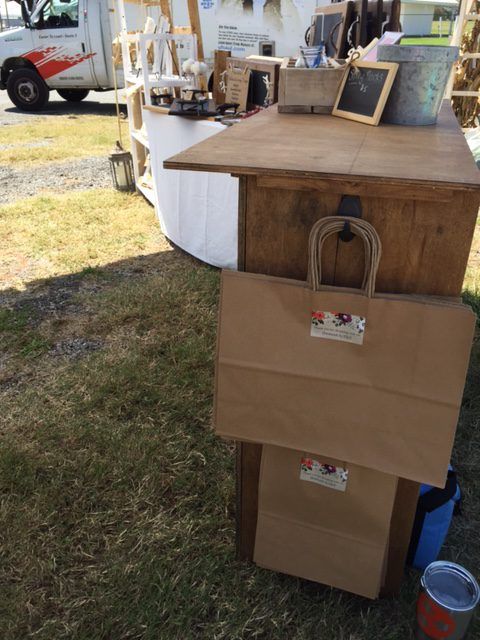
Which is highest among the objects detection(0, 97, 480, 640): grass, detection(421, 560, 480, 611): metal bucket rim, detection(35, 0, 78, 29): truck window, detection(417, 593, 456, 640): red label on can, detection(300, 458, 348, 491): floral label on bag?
detection(35, 0, 78, 29): truck window

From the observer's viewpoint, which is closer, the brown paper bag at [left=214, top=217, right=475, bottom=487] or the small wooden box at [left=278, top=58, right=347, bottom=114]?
the brown paper bag at [left=214, top=217, right=475, bottom=487]

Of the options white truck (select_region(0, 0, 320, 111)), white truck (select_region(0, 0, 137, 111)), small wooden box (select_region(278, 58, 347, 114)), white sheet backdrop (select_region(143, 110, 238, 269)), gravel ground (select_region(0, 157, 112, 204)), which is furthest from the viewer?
white truck (select_region(0, 0, 137, 111))

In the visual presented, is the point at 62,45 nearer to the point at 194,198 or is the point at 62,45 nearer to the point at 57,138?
the point at 57,138

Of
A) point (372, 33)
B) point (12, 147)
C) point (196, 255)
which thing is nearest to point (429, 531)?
point (372, 33)

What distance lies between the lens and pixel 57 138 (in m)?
8.27

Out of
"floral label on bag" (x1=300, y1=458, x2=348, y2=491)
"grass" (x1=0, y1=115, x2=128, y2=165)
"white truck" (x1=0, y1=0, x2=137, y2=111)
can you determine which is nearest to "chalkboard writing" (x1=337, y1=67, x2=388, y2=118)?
"floral label on bag" (x1=300, y1=458, x2=348, y2=491)

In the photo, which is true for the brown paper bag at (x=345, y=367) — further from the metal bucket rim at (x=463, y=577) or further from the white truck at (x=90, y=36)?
the white truck at (x=90, y=36)

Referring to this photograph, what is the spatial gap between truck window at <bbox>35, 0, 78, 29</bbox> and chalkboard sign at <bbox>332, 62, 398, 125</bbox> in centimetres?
963

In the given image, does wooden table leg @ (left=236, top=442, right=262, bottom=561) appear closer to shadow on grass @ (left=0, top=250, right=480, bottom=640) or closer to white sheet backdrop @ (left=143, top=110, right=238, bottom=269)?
shadow on grass @ (left=0, top=250, right=480, bottom=640)

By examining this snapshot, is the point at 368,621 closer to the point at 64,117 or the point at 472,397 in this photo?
the point at 472,397

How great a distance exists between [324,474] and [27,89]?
11.1 meters

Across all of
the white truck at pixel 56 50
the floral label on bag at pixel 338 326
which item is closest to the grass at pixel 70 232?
the floral label on bag at pixel 338 326

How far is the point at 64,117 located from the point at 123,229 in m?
6.67

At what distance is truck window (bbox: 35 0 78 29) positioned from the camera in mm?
9555
